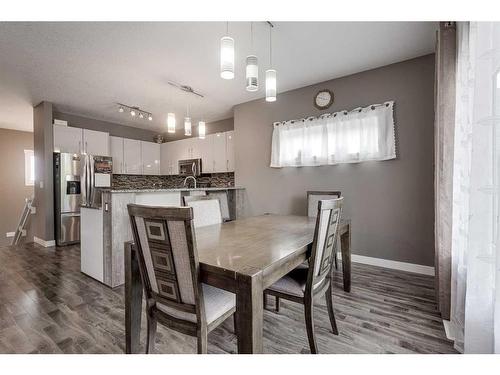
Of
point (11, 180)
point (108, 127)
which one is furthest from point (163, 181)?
point (11, 180)

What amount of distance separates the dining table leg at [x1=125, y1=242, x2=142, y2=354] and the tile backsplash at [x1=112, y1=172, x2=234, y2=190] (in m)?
3.67

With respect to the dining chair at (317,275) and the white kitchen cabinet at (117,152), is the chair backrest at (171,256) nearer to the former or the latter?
the dining chair at (317,275)

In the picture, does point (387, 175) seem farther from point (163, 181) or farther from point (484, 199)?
point (163, 181)

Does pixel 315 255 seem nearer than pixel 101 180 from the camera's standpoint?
Yes

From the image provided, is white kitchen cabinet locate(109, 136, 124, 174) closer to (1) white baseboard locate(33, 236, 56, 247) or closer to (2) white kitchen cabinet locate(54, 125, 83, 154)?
(2) white kitchen cabinet locate(54, 125, 83, 154)

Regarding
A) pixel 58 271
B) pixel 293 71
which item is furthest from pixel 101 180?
pixel 293 71

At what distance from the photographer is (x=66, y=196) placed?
4.10 meters

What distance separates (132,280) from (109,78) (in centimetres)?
285

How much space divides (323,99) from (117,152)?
14.1 feet

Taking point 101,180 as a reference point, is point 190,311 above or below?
below

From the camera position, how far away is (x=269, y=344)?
5.04 ft

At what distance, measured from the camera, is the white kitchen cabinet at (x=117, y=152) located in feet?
16.3

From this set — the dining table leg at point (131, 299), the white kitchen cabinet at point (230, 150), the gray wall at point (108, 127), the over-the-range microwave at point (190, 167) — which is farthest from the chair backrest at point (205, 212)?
the gray wall at point (108, 127)
